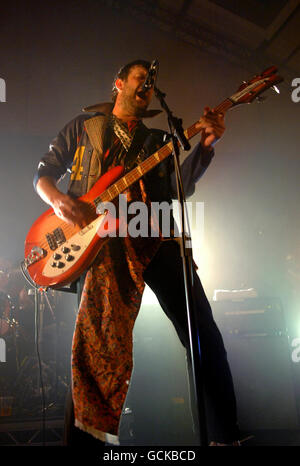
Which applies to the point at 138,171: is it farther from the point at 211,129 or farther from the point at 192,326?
the point at 192,326

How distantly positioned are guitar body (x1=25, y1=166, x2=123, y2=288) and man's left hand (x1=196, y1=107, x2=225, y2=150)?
0.46m

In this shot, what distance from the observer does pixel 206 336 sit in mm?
1331

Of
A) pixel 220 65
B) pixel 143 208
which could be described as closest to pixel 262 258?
pixel 220 65

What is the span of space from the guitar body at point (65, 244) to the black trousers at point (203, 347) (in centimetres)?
28

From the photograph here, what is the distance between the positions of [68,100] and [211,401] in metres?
3.84

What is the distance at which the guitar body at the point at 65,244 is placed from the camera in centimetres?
151

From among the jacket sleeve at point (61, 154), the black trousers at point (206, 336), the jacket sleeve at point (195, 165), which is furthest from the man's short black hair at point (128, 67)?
the black trousers at point (206, 336)

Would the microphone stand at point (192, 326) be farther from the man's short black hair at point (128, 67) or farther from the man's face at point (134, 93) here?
the man's short black hair at point (128, 67)

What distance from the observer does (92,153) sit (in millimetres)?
1736

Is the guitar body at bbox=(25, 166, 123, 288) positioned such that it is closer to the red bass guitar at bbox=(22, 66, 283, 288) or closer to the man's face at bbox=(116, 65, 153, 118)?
the red bass guitar at bbox=(22, 66, 283, 288)

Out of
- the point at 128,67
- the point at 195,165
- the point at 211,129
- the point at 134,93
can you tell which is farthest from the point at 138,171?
the point at 128,67

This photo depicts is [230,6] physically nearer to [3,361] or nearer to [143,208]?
[143,208]

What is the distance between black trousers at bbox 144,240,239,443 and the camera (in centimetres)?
124

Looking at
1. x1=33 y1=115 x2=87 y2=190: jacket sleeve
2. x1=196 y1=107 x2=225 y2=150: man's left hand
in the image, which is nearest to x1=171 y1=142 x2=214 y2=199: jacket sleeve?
x1=196 y1=107 x2=225 y2=150: man's left hand
